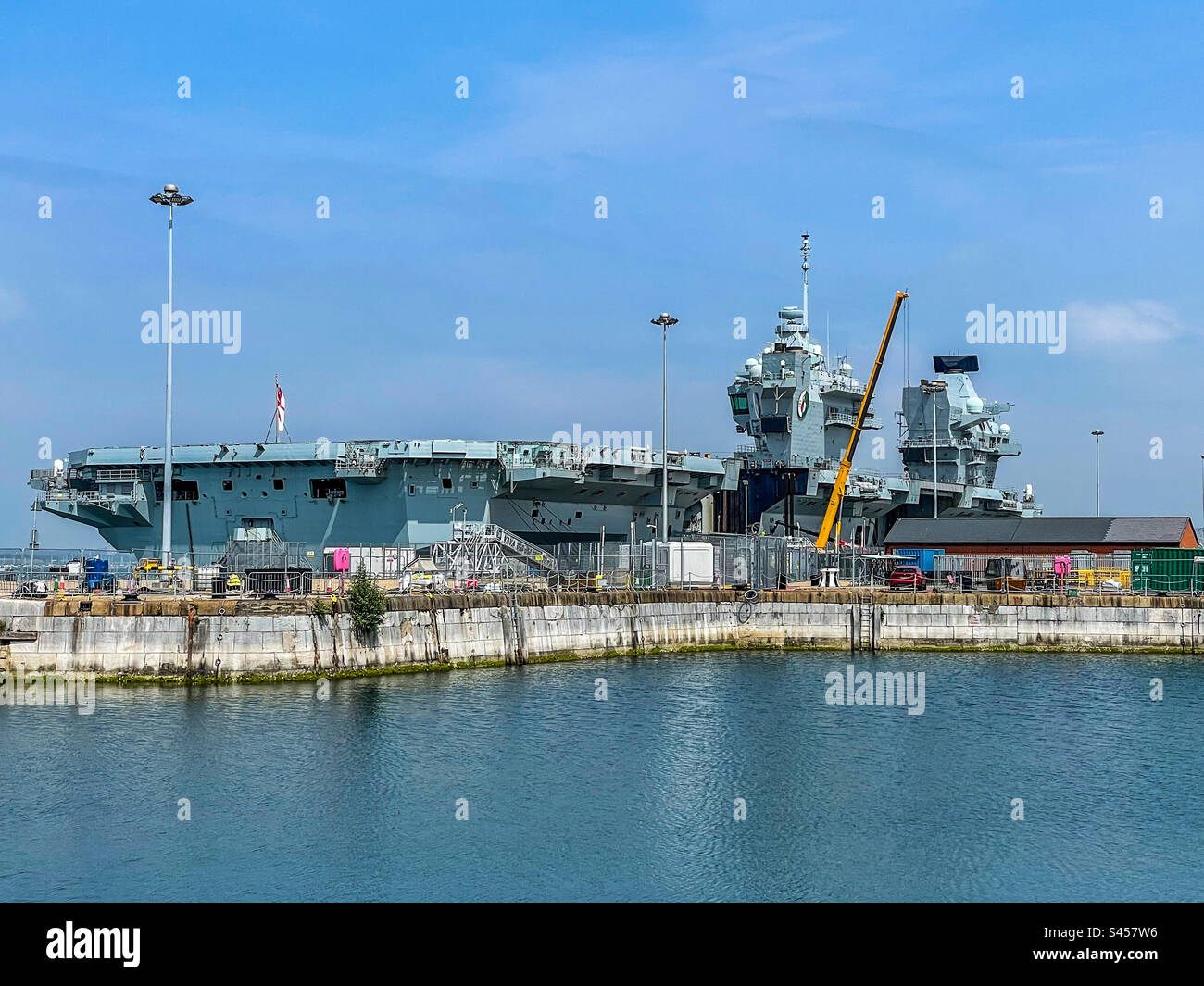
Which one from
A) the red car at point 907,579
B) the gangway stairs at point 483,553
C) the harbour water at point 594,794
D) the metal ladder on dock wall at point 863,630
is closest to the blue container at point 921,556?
the red car at point 907,579

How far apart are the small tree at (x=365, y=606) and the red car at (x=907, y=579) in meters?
25.9

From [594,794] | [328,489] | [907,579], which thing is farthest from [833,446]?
[594,794]

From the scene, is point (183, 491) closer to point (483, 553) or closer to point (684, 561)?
point (483, 553)

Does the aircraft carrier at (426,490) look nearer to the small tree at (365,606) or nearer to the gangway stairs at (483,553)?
the gangway stairs at (483,553)

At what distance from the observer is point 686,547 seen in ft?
172

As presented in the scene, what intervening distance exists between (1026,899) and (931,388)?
75.9 m

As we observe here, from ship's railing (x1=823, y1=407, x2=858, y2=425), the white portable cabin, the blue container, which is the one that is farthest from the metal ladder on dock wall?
ship's railing (x1=823, y1=407, x2=858, y2=425)

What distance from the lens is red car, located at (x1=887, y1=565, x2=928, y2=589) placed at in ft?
176

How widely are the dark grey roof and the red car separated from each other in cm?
703

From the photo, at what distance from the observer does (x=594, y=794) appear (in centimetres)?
2447

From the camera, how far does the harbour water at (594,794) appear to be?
19.5 m
